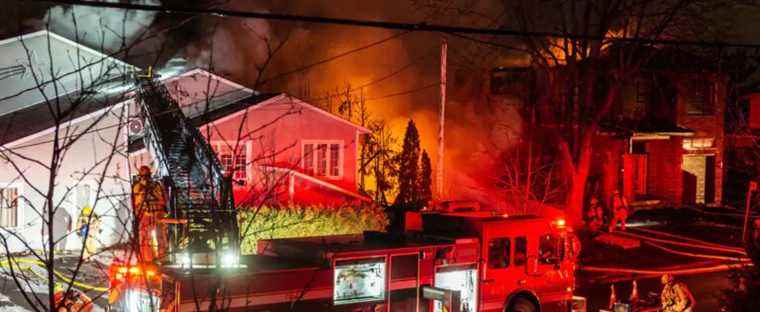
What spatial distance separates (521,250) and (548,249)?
688 mm

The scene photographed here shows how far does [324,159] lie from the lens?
23.9 m

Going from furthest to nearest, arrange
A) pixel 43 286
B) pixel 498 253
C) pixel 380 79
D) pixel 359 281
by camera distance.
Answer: pixel 380 79 → pixel 43 286 → pixel 498 253 → pixel 359 281

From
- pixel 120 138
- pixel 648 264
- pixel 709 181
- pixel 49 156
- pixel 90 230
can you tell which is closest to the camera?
pixel 90 230

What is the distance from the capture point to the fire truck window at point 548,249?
527 inches

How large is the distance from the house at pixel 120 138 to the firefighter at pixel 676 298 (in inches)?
357

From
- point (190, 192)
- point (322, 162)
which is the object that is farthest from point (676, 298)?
point (322, 162)

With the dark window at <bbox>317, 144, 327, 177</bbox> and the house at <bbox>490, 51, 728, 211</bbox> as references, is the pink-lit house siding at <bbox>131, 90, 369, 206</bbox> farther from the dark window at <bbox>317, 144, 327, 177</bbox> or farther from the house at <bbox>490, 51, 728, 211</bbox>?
the house at <bbox>490, 51, 728, 211</bbox>

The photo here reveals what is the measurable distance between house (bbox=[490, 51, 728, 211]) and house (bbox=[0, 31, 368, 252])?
9413mm

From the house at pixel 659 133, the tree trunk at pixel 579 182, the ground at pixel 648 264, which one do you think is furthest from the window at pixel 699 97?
the tree trunk at pixel 579 182

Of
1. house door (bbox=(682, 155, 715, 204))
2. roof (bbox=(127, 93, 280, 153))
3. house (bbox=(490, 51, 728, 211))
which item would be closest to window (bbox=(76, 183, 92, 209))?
roof (bbox=(127, 93, 280, 153))

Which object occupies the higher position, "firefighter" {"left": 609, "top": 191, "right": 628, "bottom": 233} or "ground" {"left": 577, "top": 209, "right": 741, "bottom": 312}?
"firefighter" {"left": 609, "top": 191, "right": 628, "bottom": 233}

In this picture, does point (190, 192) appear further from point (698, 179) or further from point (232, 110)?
point (698, 179)

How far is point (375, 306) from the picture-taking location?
1118cm

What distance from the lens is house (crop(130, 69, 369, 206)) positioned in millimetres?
21083
